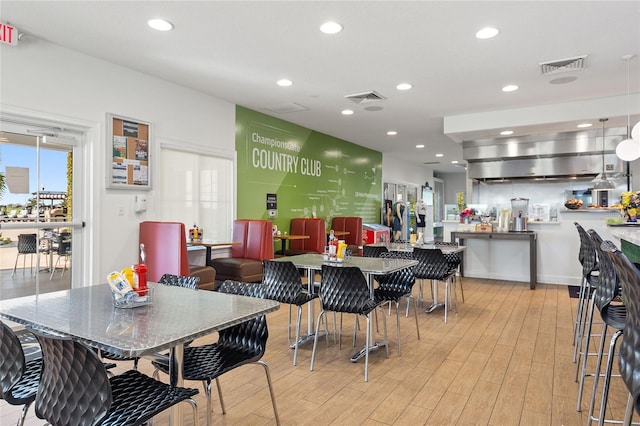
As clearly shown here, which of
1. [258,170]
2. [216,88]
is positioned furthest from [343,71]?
[258,170]

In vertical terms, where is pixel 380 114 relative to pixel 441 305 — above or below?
above

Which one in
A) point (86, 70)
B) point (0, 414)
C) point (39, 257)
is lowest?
point (0, 414)

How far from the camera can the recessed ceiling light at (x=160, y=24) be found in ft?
12.3

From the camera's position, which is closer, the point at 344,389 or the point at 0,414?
the point at 0,414

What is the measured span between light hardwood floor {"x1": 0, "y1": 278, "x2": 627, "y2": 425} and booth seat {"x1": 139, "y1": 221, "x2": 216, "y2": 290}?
1.34 metres

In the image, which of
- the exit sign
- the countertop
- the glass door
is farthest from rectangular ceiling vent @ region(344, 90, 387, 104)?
the exit sign

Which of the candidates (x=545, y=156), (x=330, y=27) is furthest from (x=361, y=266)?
(x=545, y=156)

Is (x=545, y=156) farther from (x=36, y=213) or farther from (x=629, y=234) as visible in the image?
(x=36, y=213)

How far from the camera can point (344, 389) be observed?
9.43 ft

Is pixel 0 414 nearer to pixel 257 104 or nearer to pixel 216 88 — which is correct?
pixel 216 88

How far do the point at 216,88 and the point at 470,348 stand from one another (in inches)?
184

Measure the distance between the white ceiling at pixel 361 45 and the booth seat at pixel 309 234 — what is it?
2385mm

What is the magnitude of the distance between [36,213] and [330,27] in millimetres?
3634

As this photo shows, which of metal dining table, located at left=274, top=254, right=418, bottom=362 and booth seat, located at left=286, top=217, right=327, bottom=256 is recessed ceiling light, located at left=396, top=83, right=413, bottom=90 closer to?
metal dining table, located at left=274, top=254, right=418, bottom=362
